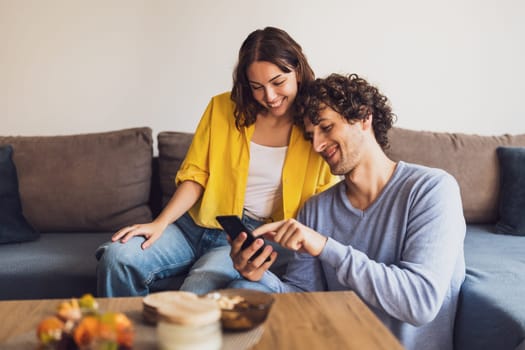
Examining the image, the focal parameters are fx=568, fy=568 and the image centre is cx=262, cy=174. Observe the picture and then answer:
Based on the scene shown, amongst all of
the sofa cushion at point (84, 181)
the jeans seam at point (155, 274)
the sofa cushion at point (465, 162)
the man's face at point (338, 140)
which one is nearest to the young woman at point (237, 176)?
the jeans seam at point (155, 274)

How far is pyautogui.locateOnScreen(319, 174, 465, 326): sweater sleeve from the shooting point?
1.24 metres

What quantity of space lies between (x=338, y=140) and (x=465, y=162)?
41.3 inches

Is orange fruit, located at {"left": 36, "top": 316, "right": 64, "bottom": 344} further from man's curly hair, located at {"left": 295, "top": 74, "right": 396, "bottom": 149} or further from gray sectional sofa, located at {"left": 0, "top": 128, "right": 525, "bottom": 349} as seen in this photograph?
gray sectional sofa, located at {"left": 0, "top": 128, "right": 525, "bottom": 349}

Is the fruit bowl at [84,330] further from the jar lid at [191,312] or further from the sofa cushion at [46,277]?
the sofa cushion at [46,277]

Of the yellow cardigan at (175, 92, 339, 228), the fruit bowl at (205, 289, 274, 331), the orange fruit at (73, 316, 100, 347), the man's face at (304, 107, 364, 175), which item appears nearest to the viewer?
the orange fruit at (73, 316, 100, 347)

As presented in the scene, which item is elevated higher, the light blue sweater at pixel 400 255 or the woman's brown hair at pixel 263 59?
the woman's brown hair at pixel 263 59

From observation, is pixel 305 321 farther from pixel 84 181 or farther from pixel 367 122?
pixel 84 181

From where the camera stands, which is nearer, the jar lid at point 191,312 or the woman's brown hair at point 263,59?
the jar lid at point 191,312

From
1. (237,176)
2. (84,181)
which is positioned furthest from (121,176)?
(237,176)

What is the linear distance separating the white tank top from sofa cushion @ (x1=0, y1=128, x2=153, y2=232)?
665 millimetres

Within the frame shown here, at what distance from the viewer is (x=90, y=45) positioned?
2547 mm

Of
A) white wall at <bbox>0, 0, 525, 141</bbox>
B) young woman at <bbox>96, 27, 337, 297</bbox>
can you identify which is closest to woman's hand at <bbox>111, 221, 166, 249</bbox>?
young woman at <bbox>96, 27, 337, 297</bbox>

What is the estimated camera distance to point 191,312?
87 cm

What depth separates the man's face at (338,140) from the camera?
4.84ft
